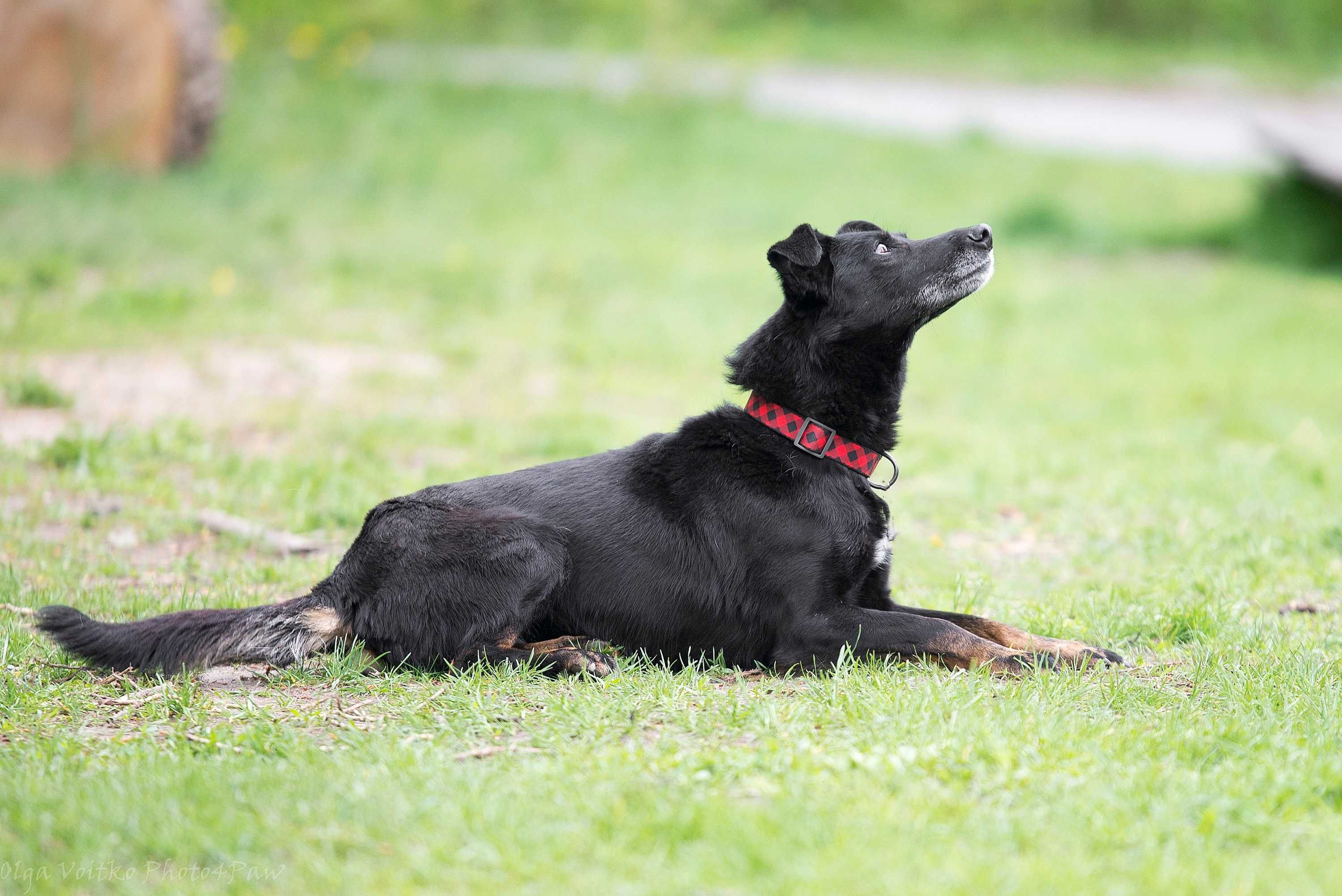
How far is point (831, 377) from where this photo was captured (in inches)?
169

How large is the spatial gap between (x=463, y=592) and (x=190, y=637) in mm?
849

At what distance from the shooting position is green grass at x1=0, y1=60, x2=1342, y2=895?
2777mm

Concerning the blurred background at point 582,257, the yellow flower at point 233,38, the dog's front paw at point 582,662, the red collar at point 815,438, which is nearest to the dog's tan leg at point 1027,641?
the red collar at point 815,438

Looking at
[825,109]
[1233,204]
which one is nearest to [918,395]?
[1233,204]

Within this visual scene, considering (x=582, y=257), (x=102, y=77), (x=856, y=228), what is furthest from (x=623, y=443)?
(x=102, y=77)

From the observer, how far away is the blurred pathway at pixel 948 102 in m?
17.7

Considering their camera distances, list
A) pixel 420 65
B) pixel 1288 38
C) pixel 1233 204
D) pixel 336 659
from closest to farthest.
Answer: pixel 336 659
pixel 1233 204
pixel 420 65
pixel 1288 38

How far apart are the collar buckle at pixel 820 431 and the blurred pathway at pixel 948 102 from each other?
Result: 1278cm

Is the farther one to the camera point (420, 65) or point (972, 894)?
point (420, 65)

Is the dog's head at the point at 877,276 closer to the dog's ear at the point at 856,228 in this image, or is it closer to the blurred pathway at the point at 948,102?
the dog's ear at the point at 856,228

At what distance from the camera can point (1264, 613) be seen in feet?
15.3

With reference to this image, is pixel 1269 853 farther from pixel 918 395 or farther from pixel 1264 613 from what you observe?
pixel 918 395

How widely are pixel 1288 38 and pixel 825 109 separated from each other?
44.3 ft

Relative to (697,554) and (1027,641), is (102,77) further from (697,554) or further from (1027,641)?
(1027,641)
